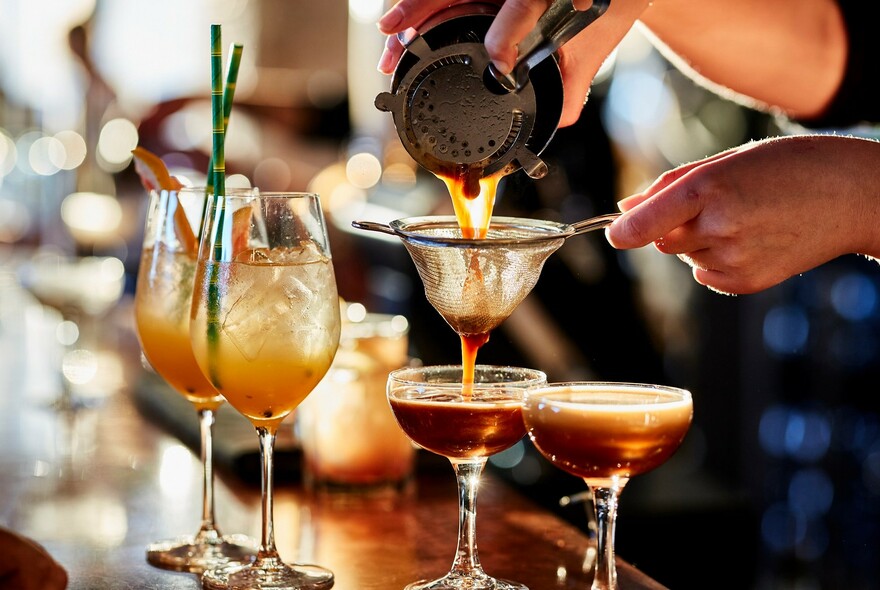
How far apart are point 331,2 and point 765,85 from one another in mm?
→ 9214

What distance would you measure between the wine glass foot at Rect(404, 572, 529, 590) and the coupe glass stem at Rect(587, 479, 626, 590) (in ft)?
0.45

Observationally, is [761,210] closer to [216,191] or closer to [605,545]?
[605,545]

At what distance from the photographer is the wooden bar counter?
1.36m

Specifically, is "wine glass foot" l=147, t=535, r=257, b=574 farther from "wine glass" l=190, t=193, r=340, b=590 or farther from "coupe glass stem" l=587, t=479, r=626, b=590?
"coupe glass stem" l=587, t=479, r=626, b=590

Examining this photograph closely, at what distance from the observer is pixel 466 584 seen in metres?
1.26

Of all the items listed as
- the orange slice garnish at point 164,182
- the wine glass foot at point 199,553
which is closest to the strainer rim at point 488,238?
the orange slice garnish at point 164,182

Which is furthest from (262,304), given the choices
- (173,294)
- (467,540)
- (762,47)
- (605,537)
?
(762,47)

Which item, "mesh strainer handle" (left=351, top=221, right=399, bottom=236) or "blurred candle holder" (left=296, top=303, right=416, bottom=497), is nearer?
"mesh strainer handle" (left=351, top=221, right=399, bottom=236)

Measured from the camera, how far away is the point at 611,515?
120 centimetres

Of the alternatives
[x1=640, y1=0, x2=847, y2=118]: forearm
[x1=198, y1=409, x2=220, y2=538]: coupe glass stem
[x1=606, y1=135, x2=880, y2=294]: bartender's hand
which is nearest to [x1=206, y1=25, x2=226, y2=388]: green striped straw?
[x1=198, y1=409, x2=220, y2=538]: coupe glass stem

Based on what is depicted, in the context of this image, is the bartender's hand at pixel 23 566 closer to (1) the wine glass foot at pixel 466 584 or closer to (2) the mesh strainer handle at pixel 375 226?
(1) the wine glass foot at pixel 466 584

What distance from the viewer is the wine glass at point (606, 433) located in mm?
1206

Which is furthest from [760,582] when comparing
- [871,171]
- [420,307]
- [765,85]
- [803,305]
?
[871,171]

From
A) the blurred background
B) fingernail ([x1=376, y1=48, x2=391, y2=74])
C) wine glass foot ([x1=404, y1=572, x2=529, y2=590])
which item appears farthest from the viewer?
the blurred background
